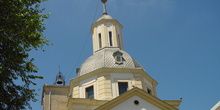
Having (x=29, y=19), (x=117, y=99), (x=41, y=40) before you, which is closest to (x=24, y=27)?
(x=29, y=19)

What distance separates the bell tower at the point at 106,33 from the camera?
3152cm

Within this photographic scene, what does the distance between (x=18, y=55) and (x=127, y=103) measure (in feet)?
37.8

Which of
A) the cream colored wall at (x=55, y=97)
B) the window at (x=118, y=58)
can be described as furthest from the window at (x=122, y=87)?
the cream colored wall at (x=55, y=97)

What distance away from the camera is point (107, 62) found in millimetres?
27406

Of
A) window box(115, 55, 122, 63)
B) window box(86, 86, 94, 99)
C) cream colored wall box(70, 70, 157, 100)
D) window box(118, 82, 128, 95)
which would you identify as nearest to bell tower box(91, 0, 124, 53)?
window box(115, 55, 122, 63)

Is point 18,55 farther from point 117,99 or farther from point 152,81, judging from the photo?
point 152,81

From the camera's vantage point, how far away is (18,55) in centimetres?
1338

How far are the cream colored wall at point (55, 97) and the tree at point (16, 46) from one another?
16.4 m

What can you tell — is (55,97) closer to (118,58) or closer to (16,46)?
(118,58)

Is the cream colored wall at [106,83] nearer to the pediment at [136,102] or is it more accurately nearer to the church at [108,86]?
the church at [108,86]

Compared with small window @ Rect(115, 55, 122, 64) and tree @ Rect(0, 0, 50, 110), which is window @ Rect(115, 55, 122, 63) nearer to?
small window @ Rect(115, 55, 122, 64)

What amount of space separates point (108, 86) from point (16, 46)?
13.3 meters

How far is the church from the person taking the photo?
23.3 meters

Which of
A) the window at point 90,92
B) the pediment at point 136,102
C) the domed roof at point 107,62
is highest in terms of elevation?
the domed roof at point 107,62
